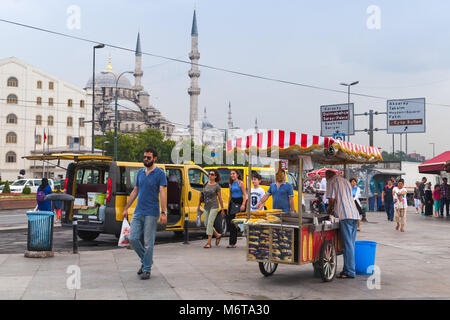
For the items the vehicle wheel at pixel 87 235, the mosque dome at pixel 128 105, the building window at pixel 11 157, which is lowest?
the vehicle wheel at pixel 87 235

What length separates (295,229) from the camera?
282 inches

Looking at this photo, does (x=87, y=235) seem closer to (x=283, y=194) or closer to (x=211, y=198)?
(x=211, y=198)

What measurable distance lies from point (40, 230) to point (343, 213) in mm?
5491

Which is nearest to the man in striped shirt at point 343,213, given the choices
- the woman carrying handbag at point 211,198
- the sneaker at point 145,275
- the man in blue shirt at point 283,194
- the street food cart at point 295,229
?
the street food cart at point 295,229

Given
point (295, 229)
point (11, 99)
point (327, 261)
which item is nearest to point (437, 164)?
point (327, 261)

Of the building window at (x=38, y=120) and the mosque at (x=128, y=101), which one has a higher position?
the mosque at (x=128, y=101)

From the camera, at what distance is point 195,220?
13.2 meters

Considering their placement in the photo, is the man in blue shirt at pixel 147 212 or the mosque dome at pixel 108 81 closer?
the man in blue shirt at pixel 147 212

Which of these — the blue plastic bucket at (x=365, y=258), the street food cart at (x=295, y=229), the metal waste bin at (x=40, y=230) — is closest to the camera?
the street food cart at (x=295, y=229)

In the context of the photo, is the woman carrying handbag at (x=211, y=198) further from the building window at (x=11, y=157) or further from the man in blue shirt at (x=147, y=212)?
the building window at (x=11, y=157)

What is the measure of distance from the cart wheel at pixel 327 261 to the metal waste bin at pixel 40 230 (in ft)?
16.3

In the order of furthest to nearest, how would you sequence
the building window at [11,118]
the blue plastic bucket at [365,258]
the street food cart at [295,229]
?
1. the building window at [11,118]
2. the blue plastic bucket at [365,258]
3. the street food cart at [295,229]

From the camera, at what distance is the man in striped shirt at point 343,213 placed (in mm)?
7990
